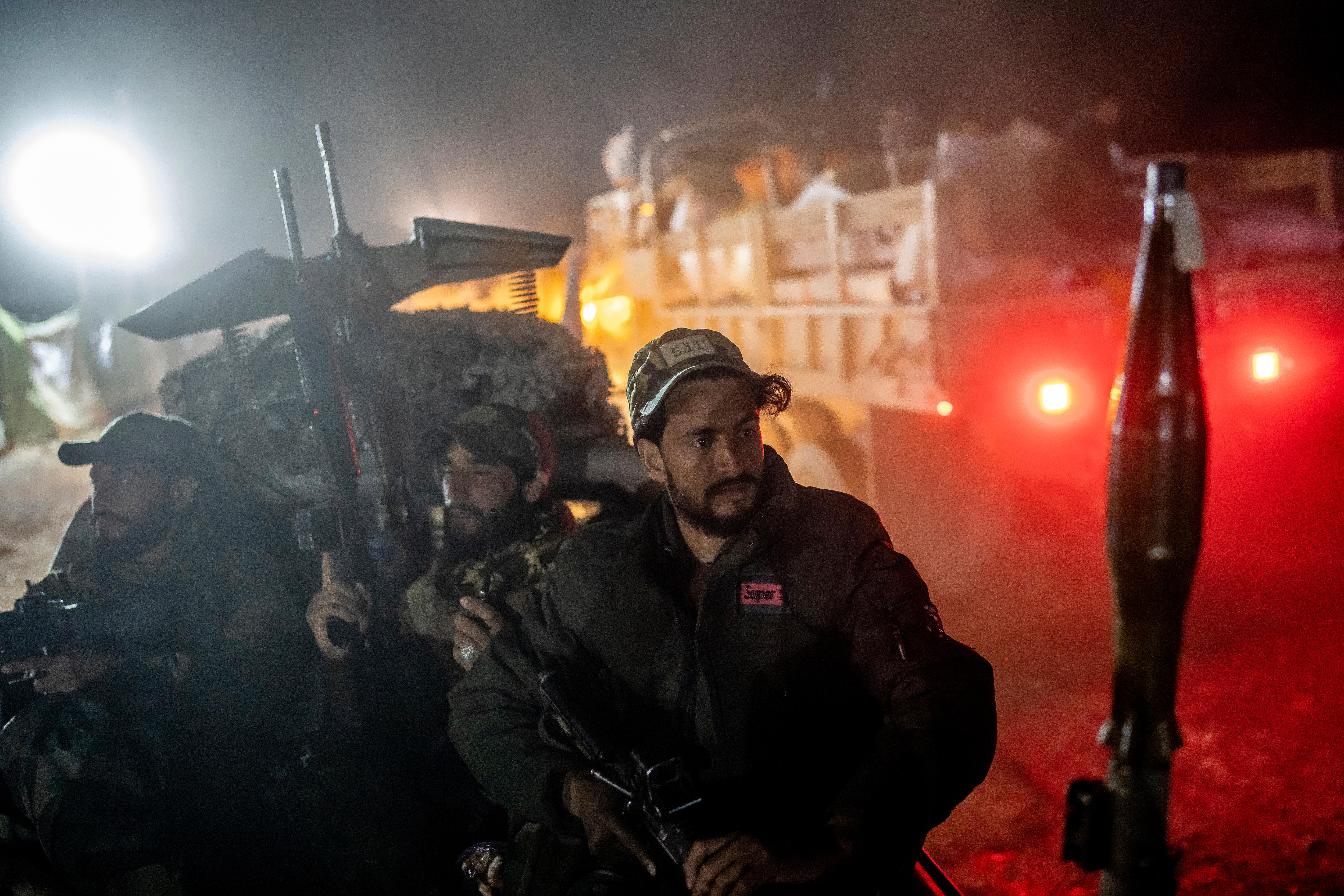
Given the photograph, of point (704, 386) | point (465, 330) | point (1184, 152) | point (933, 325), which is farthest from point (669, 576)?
point (1184, 152)

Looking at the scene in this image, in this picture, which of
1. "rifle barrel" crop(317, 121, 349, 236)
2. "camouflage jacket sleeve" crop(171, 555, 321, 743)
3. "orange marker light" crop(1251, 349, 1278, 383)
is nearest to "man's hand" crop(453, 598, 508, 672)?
"camouflage jacket sleeve" crop(171, 555, 321, 743)

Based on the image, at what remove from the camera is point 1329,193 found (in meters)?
5.68

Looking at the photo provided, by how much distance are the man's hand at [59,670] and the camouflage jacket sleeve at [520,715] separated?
1353mm

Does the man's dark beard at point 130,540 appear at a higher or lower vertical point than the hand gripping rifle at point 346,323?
lower

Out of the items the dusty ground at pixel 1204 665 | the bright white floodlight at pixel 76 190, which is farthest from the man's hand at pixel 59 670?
the bright white floodlight at pixel 76 190

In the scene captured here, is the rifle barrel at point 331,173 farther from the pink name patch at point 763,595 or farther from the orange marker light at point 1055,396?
the orange marker light at point 1055,396

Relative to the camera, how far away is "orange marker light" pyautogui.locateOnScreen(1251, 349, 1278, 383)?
18.2ft

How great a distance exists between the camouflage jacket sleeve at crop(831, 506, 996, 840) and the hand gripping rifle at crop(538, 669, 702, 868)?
0.31 metres

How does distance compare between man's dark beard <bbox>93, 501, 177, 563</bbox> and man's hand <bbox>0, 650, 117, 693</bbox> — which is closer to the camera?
man's hand <bbox>0, 650, 117, 693</bbox>

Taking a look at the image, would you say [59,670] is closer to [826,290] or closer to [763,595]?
[763,595]

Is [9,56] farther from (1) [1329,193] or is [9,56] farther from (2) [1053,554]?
(1) [1329,193]

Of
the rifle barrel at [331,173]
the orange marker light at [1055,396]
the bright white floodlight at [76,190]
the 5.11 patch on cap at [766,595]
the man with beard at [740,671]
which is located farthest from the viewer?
the bright white floodlight at [76,190]

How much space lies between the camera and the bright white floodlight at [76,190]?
7.96 m

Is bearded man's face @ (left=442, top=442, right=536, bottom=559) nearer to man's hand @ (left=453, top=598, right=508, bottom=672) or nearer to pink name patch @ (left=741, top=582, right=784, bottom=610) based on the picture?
man's hand @ (left=453, top=598, right=508, bottom=672)
